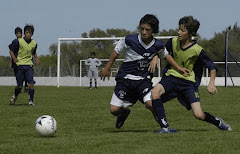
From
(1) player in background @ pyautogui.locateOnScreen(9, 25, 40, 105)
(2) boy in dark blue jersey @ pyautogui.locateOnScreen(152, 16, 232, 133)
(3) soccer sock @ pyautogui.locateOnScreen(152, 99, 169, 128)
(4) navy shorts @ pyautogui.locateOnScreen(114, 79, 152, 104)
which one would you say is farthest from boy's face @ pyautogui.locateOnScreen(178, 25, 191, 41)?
(1) player in background @ pyautogui.locateOnScreen(9, 25, 40, 105)

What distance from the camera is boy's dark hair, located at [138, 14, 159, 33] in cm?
765

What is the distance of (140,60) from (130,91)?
0.51 meters

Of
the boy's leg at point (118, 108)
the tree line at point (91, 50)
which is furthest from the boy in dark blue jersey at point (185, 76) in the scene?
the tree line at point (91, 50)

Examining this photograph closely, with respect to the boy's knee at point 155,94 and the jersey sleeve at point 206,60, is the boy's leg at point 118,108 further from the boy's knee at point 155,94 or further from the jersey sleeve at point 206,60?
the jersey sleeve at point 206,60

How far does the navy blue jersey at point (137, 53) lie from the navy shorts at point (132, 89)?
75 mm

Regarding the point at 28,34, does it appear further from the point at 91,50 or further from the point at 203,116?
the point at 91,50

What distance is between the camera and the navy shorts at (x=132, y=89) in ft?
25.7

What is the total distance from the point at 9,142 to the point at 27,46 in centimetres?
725

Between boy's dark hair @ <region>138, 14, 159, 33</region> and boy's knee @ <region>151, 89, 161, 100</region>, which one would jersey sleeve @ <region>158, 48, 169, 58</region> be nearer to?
boy's dark hair @ <region>138, 14, 159, 33</region>

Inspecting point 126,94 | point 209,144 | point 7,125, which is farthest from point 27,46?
point 209,144

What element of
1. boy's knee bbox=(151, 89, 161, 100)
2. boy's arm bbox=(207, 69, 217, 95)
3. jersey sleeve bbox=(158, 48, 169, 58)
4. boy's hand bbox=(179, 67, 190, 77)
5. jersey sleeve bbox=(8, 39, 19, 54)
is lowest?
boy's knee bbox=(151, 89, 161, 100)

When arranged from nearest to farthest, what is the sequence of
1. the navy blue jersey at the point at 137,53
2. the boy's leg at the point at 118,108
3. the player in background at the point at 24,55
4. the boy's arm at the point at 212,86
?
the boy's arm at the point at 212,86 → the navy blue jersey at the point at 137,53 → the boy's leg at the point at 118,108 → the player in background at the point at 24,55

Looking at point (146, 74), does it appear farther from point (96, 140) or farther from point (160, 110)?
point (96, 140)

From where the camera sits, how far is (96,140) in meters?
6.64
